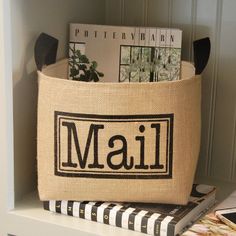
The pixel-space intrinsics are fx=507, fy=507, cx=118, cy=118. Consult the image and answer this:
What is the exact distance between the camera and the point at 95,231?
0.80 metres

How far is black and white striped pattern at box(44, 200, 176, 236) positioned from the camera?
783 mm

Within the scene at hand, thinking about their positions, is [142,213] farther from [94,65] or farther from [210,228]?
[94,65]

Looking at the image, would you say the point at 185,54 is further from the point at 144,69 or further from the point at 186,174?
the point at 186,174

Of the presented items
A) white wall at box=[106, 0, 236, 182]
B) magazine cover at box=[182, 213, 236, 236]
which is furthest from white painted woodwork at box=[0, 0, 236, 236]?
magazine cover at box=[182, 213, 236, 236]

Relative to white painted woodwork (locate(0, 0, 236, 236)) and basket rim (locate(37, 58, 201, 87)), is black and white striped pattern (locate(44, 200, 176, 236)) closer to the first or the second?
white painted woodwork (locate(0, 0, 236, 236))

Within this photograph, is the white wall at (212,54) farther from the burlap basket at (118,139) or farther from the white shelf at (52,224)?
the white shelf at (52,224)

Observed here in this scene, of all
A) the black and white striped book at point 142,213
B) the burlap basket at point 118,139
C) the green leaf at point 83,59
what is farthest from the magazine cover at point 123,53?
the black and white striped book at point 142,213

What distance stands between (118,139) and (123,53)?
23 centimetres

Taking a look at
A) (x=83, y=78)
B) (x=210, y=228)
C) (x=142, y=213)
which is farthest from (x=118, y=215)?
(x=83, y=78)

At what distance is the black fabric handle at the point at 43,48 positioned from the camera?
0.86 meters

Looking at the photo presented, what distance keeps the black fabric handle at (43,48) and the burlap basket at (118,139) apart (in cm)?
6

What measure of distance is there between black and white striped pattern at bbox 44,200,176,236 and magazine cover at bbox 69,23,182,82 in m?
0.26

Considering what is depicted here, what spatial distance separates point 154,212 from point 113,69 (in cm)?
30

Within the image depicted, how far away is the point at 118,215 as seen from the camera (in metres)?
0.81
